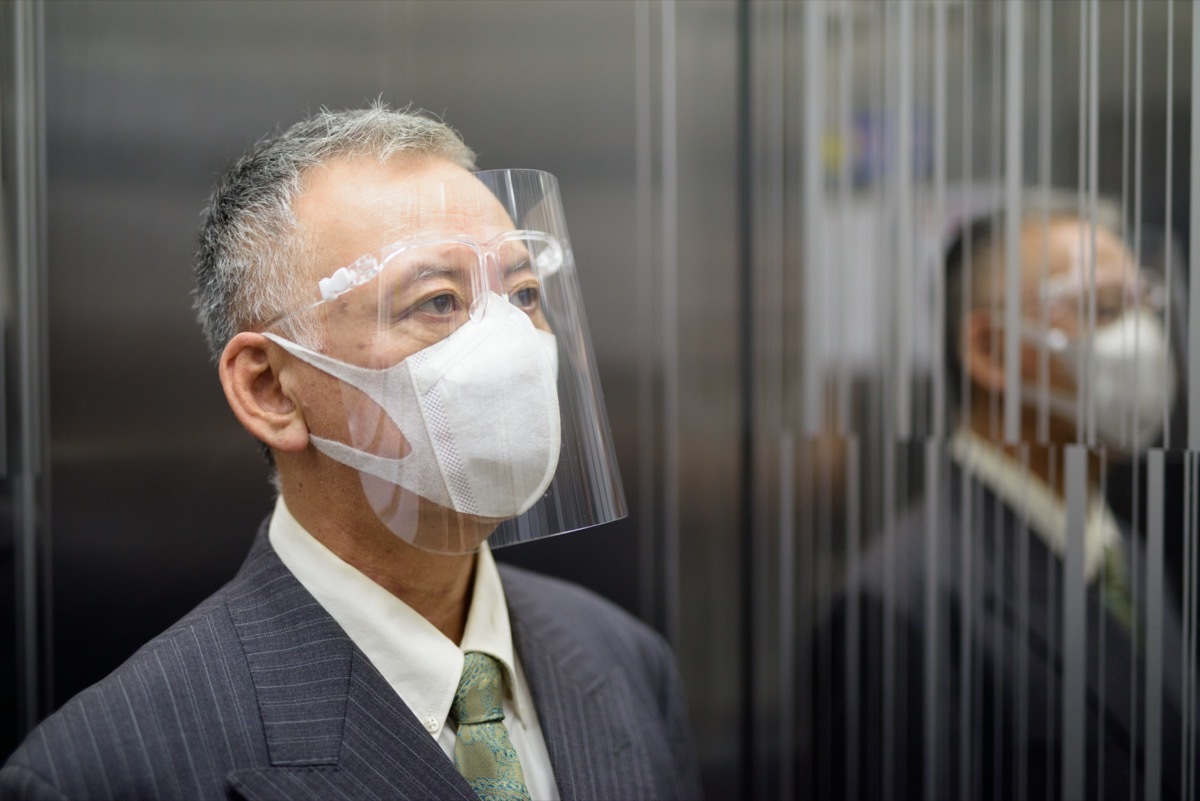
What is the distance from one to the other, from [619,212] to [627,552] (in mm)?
514

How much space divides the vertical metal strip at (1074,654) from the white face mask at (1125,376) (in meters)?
0.09

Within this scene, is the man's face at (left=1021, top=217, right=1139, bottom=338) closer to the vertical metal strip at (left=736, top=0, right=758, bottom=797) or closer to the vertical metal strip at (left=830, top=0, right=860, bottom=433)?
the vertical metal strip at (left=830, top=0, right=860, bottom=433)

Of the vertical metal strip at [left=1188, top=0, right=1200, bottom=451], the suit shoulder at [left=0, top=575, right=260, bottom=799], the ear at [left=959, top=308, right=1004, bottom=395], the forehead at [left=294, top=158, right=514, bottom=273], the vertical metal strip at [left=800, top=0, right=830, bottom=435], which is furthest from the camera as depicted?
the vertical metal strip at [left=800, top=0, right=830, bottom=435]

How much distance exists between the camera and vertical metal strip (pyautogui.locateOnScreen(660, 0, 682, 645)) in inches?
54.0

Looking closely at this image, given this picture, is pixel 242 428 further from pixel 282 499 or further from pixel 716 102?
pixel 716 102

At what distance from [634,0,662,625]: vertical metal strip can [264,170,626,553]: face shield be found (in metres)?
0.41

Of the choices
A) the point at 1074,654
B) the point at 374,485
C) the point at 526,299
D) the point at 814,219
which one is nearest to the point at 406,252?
the point at 526,299

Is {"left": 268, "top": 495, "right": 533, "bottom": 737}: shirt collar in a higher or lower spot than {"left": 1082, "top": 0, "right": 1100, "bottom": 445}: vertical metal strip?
lower

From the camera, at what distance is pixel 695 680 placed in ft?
4.72

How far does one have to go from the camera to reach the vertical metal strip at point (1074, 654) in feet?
3.82

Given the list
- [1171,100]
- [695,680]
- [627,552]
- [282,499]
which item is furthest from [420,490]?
[1171,100]

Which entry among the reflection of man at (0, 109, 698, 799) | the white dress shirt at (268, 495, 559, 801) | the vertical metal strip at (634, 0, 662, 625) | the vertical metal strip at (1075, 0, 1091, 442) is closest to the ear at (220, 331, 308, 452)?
the reflection of man at (0, 109, 698, 799)

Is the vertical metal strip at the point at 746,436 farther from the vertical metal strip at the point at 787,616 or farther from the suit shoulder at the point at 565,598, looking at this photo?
the suit shoulder at the point at 565,598

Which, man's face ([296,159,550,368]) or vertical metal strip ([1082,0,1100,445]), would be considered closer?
man's face ([296,159,550,368])
